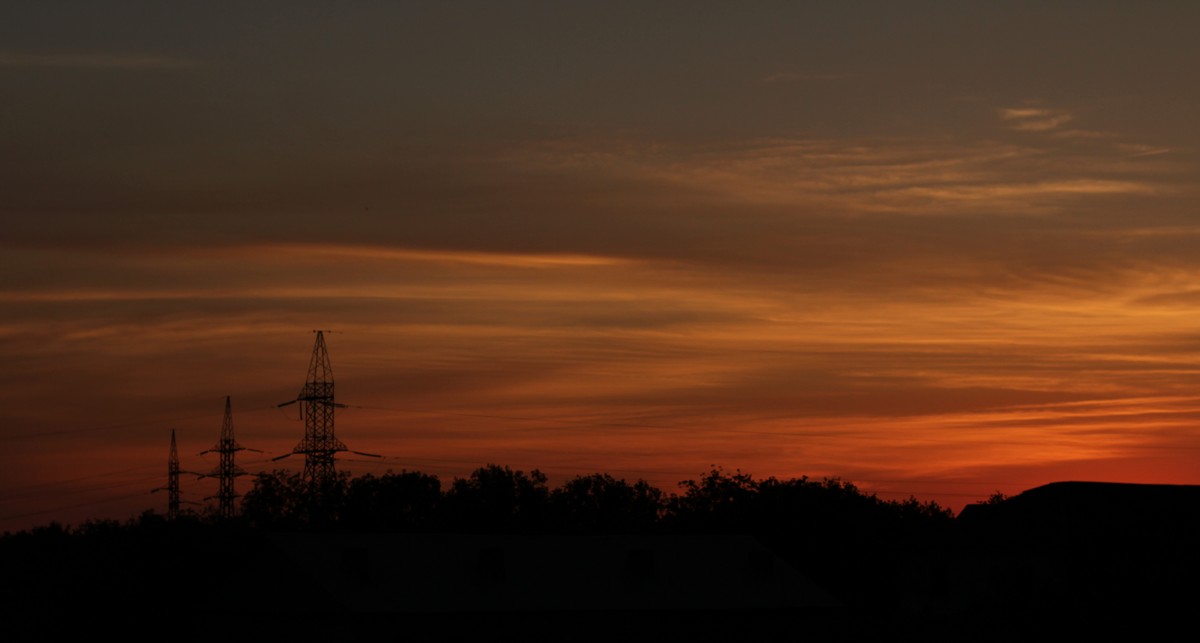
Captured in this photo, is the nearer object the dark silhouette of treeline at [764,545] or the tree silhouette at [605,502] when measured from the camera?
the dark silhouette of treeline at [764,545]

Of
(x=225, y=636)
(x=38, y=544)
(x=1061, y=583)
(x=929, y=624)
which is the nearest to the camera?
(x=1061, y=583)

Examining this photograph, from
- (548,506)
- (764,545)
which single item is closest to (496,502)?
(548,506)

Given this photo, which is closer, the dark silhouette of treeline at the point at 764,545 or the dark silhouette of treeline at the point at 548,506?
the dark silhouette of treeline at the point at 764,545

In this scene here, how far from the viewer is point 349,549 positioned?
90125mm

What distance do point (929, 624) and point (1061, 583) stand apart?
28001 millimetres

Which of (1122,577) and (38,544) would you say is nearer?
(1122,577)

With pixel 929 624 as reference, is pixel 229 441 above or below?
above

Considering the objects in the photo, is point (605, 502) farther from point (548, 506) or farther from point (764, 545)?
point (764, 545)

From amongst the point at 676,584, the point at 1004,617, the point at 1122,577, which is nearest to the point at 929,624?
the point at 676,584

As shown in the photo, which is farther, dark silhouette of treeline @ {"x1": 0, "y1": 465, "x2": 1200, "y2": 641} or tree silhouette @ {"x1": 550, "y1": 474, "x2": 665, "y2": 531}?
tree silhouette @ {"x1": 550, "y1": 474, "x2": 665, "y2": 531}

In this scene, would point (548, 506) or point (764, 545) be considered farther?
point (548, 506)

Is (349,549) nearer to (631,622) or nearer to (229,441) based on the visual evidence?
(631,622)

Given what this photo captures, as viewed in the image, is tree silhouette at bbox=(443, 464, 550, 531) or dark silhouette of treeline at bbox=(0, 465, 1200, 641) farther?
tree silhouette at bbox=(443, 464, 550, 531)

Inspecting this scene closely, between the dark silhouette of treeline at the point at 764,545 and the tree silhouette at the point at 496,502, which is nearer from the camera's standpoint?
the dark silhouette of treeline at the point at 764,545
